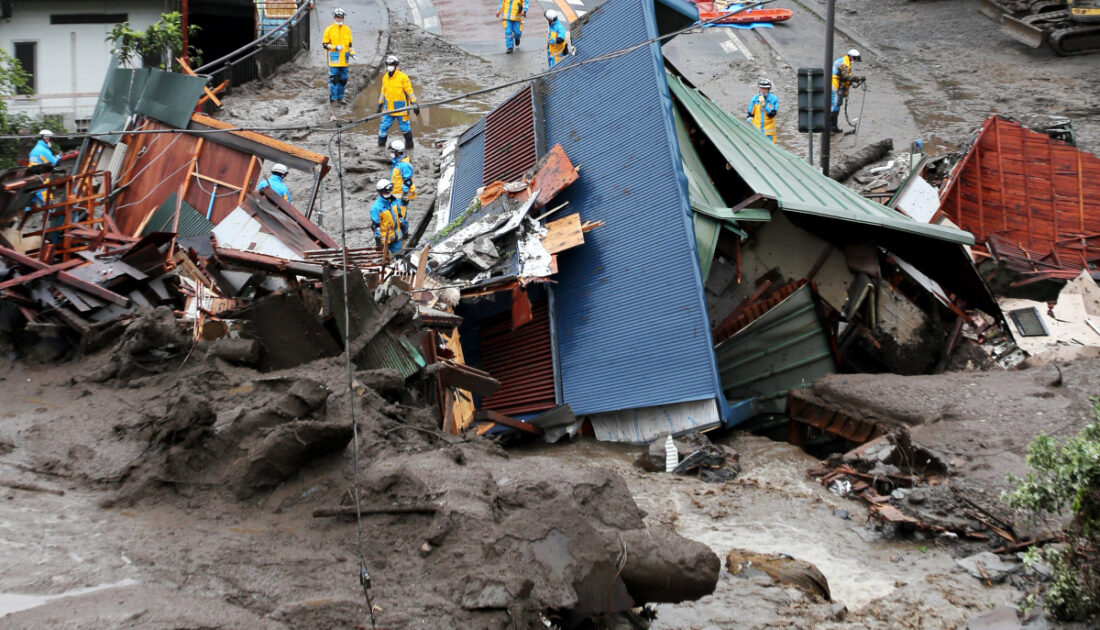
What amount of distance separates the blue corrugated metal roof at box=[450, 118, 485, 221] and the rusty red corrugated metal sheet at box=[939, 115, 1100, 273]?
669cm

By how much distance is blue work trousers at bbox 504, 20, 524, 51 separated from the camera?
20734 mm

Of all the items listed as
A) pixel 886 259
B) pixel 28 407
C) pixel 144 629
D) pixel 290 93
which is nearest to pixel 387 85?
pixel 290 93

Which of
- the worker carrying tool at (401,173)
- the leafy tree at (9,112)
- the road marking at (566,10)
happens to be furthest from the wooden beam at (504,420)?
the road marking at (566,10)

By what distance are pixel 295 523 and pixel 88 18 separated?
606 inches

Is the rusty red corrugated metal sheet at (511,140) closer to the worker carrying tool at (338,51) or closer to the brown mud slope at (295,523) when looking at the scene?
the worker carrying tool at (338,51)

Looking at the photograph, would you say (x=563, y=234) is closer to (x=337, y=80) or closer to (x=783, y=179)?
(x=783, y=179)

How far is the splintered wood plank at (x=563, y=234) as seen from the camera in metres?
11.6

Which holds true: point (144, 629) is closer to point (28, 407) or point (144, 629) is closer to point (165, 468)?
point (165, 468)

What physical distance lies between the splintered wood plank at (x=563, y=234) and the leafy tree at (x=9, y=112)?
8.51 m

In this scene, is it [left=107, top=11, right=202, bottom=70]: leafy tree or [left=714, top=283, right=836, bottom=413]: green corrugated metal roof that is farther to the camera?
[left=107, top=11, right=202, bottom=70]: leafy tree

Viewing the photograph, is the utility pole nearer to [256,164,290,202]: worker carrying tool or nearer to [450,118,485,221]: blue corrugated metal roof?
[450,118,485,221]: blue corrugated metal roof

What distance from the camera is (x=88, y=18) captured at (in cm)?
1806

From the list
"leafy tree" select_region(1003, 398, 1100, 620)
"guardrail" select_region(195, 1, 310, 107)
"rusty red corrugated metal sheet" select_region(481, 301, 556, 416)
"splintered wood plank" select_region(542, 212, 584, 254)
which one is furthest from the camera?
"guardrail" select_region(195, 1, 310, 107)

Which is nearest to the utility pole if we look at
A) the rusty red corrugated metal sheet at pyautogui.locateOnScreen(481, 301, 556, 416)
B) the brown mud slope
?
the rusty red corrugated metal sheet at pyautogui.locateOnScreen(481, 301, 556, 416)
